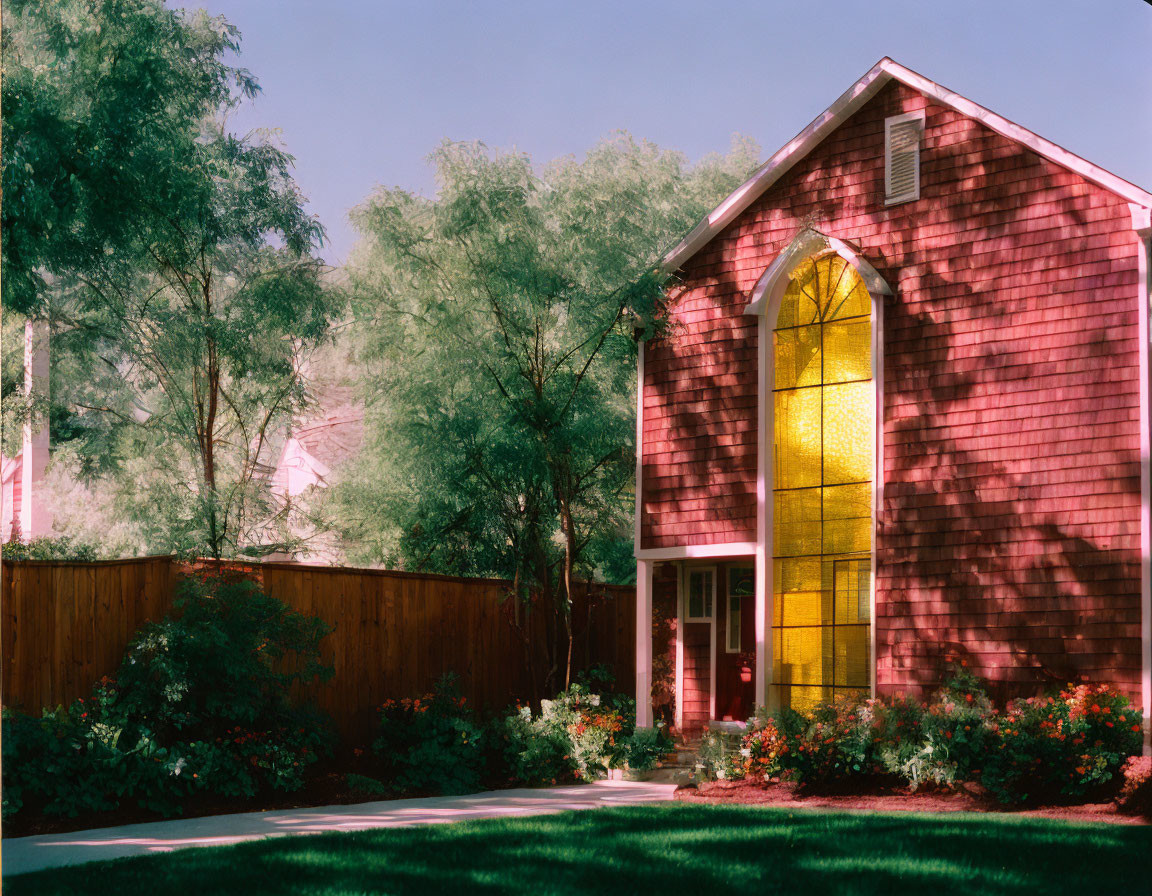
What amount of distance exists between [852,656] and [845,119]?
5436 millimetres

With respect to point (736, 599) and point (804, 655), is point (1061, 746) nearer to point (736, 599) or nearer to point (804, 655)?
point (804, 655)

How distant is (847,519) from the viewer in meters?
12.4

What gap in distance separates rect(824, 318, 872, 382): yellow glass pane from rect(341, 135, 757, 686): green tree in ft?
6.55

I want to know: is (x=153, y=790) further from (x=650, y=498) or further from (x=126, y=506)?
(x=126, y=506)

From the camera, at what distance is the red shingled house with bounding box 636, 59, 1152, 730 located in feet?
35.4

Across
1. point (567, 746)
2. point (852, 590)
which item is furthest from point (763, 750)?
point (567, 746)

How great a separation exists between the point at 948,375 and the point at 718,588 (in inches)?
154

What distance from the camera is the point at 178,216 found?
13.3m

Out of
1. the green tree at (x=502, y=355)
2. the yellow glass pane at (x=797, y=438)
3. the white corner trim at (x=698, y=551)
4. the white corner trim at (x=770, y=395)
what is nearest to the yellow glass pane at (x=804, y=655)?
the white corner trim at (x=770, y=395)

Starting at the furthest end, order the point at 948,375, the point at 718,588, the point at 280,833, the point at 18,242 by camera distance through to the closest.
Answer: the point at 718,588 < the point at 948,375 < the point at 18,242 < the point at 280,833

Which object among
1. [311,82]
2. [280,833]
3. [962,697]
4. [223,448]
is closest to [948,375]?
[962,697]

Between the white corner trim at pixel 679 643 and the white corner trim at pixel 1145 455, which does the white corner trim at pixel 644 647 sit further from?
the white corner trim at pixel 1145 455

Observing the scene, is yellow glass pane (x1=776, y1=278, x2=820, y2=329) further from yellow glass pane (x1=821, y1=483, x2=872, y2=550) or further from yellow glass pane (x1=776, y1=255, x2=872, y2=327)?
yellow glass pane (x1=821, y1=483, x2=872, y2=550)

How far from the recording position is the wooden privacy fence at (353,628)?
9.83 m
